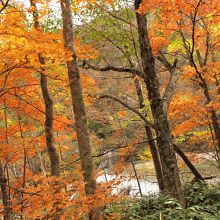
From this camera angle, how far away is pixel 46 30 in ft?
32.6

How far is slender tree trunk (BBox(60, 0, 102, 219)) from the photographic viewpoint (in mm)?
7367

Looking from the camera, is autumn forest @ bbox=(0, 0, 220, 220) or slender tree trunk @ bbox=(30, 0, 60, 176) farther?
slender tree trunk @ bbox=(30, 0, 60, 176)

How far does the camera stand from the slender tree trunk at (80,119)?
737 cm

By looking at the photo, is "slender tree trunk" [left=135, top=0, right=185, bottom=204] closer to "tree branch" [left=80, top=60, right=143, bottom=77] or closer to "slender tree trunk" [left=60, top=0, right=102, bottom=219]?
"tree branch" [left=80, top=60, right=143, bottom=77]

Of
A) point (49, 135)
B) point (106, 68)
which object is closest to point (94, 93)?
point (106, 68)

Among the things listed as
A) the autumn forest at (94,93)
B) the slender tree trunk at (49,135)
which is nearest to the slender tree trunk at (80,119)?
the autumn forest at (94,93)

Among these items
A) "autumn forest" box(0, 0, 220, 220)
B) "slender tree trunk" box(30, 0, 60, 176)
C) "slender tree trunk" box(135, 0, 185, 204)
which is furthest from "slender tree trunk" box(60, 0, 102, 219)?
"slender tree trunk" box(135, 0, 185, 204)

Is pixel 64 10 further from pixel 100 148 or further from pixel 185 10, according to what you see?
pixel 100 148

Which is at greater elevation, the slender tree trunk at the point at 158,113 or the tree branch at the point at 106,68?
the tree branch at the point at 106,68

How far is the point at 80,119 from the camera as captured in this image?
7.57 m

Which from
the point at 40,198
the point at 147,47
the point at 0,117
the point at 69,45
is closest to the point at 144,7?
the point at 147,47

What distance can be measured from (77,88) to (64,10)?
2.16 metres

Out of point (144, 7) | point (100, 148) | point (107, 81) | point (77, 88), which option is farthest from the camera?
point (100, 148)

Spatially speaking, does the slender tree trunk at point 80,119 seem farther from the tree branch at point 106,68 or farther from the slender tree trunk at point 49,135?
the slender tree trunk at point 49,135
